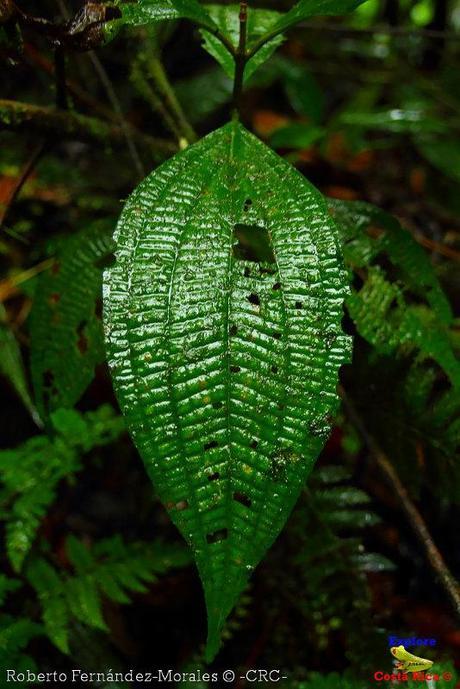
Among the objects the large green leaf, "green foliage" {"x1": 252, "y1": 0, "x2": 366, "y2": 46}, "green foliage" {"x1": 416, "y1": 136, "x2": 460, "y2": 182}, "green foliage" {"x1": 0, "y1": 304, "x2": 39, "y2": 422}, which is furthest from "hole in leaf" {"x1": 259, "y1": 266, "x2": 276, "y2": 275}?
"green foliage" {"x1": 416, "y1": 136, "x2": 460, "y2": 182}

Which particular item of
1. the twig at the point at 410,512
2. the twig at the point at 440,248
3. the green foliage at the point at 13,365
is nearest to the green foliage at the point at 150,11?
the twig at the point at 410,512

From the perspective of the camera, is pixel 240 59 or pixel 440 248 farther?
pixel 440 248

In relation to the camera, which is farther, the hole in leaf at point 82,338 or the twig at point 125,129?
the twig at point 125,129

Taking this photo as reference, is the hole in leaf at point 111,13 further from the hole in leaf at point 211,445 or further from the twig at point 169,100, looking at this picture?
the hole in leaf at point 211,445

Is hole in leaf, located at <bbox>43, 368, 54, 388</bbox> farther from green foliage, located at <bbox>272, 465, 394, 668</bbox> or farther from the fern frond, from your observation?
green foliage, located at <bbox>272, 465, 394, 668</bbox>

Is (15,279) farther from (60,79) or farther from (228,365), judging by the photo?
(228,365)

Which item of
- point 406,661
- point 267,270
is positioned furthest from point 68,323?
point 406,661
